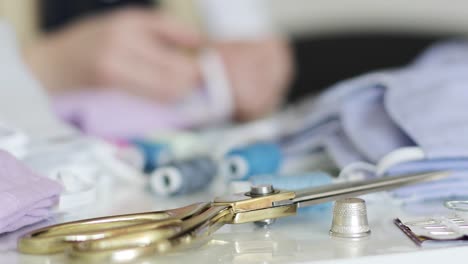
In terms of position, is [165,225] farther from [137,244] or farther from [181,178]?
[181,178]

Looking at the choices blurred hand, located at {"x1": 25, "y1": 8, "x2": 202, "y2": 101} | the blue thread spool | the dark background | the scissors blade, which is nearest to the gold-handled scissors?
the scissors blade

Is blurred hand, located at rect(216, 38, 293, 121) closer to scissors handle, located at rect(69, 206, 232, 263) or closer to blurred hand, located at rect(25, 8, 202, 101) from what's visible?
blurred hand, located at rect(25, 8, 202, 101)

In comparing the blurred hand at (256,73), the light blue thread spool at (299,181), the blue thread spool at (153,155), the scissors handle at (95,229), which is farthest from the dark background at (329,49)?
the scissors handle at (95,229)

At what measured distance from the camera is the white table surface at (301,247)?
316mm

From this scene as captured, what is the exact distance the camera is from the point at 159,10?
123 centimetres

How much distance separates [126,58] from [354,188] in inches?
20.6

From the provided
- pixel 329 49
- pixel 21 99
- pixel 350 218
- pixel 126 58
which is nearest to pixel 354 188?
pixel 350 218

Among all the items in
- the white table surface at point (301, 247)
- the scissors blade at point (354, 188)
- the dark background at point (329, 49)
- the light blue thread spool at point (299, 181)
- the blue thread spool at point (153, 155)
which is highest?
the dark background at point (329, 49)

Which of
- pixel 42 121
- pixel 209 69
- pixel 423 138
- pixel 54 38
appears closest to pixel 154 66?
pixel 209 69

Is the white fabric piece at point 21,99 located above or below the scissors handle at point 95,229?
above

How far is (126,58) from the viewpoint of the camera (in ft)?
2.81

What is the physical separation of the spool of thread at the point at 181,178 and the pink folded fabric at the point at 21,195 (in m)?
0.10

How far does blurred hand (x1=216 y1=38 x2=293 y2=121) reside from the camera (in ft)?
2.81

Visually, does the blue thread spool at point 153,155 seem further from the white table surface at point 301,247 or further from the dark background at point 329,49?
the dark background at point 329,49
